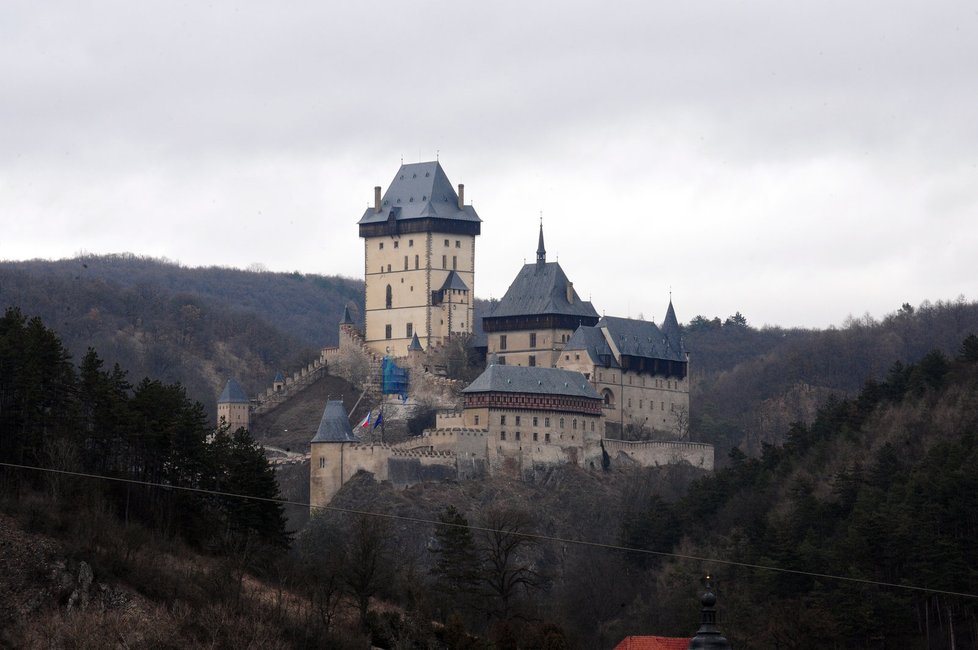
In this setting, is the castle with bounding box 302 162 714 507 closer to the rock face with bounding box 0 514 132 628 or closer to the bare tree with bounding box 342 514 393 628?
the bare tree with bounding box 342 514 393 628

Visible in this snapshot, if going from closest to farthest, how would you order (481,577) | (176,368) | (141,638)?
1. (141,638)
2. (481,577)
3. (176,368)

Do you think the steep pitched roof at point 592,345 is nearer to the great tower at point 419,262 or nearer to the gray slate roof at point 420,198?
the great tower at point 419,262

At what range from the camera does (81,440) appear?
236ft

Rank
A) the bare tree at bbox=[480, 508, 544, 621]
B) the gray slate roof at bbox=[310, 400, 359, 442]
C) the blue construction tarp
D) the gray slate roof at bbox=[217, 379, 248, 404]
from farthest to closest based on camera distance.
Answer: the gray slate roof at bbox=[217, 379, 248, 404] → the blue construction tarp → the gray slate roof at bbox=[310, 400, 359, 442] → the bare tree at bbox=[480, 508, 544, 621]

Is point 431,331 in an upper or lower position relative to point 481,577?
upper

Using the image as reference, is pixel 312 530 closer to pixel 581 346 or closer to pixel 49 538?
pixel 581 346

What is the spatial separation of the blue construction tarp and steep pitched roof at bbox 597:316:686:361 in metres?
10.5

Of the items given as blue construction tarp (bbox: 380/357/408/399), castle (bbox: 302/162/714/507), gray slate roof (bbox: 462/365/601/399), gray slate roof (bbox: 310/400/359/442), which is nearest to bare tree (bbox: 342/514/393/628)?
gray slate roof (bbox: 310/400/359/442)

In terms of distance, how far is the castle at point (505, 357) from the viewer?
106m

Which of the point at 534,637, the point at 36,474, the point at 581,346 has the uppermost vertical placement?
the point at 581,346

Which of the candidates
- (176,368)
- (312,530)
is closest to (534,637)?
(312,530)

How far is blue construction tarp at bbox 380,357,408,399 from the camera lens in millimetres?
114500

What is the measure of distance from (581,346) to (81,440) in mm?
47050

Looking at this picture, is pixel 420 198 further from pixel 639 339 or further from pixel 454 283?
pixel 639 339
